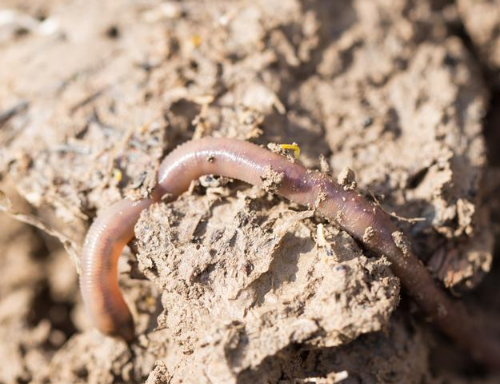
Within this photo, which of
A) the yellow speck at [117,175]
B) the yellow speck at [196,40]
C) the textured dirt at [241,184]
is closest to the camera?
the textured dirt at [241,184]

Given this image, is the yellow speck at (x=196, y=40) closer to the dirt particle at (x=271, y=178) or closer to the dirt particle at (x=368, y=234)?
the dirt particle at (x=271, y=178)

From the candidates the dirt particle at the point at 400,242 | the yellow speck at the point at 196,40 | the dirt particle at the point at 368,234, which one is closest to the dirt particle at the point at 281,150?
the dirt particle at the point at 368,234

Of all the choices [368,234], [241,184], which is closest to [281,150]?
[241,184]

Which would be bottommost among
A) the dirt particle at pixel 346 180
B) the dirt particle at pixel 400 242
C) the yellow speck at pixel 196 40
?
the dirt particle at pixel 400 242

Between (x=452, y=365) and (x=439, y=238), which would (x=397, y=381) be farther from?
(x=452, y=365)

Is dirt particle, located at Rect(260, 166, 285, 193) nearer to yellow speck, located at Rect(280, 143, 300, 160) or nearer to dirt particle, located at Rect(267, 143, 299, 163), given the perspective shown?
dirt particle, located at Rect(267, 143, 299, 163)

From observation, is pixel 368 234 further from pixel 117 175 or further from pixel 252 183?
pixel 117 175
